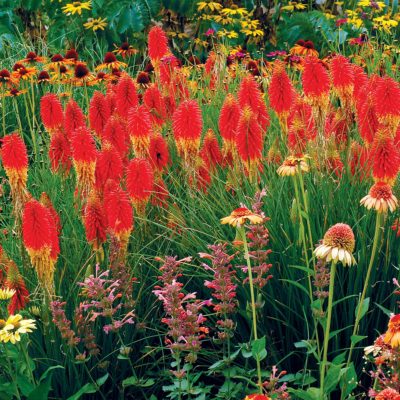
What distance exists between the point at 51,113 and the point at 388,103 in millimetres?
1639

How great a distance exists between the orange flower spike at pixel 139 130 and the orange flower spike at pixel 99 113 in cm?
49

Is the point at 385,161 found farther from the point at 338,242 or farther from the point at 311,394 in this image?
the point at 311,394

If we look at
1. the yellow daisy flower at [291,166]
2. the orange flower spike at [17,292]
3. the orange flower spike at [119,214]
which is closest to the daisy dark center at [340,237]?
the yellow daisy flower at [291,166]

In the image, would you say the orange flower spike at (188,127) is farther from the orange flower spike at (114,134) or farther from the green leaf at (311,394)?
the green leaf at (311,394)

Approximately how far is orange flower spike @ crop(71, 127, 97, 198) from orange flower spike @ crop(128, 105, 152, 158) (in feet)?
0.89

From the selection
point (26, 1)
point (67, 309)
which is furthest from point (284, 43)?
point (67, 309)

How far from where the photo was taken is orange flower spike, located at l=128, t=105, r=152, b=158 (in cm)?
378

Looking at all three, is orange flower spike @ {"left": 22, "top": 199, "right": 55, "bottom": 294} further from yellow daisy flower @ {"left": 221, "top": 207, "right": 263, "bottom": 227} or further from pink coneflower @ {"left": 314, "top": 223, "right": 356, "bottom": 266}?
pink coneflower @ {"left": 314, "top": 223, "right": 356, "bottom": 266}

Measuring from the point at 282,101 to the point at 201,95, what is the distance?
6.20 feet

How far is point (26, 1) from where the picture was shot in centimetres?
860

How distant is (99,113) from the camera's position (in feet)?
14.2

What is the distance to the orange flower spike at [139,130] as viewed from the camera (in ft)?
12.4

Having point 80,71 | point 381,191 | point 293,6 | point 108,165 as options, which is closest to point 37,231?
point 108,165

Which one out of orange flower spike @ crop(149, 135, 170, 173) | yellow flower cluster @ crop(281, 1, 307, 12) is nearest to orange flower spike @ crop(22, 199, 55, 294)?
orange flower spike @ crop(149, 135, 170, 173)
